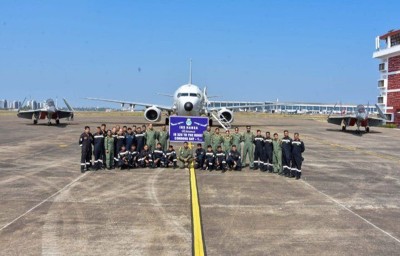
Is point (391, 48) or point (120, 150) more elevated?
point (391, 48)

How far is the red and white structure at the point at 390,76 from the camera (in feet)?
183

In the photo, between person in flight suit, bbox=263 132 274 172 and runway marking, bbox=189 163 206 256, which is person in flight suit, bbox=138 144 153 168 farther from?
person in flight suit, bbox=263 132 274 172

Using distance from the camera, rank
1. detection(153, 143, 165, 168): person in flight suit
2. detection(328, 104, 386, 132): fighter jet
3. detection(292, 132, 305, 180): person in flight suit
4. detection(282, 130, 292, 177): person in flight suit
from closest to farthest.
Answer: detection(292, 132, 305, 180): person in flight suit → detection(282, 130, 292, 177): person in flight suit → detection(153, 143, 165, 168): person in flight suit → detection(328, 104, 386, 132): fighter jet

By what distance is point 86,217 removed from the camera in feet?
29.2

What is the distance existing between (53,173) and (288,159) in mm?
8676

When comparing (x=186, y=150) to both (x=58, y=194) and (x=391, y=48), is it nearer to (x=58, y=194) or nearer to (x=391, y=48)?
(x=58, y=194)

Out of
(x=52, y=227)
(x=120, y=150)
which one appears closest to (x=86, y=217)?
(x=52, y=227)

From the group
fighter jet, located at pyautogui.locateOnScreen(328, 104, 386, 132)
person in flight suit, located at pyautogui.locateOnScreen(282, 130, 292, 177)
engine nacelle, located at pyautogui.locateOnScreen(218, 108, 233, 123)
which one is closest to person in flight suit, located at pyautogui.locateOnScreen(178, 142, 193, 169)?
person in flight suit, located at pyautogui.locateOnScreen(282, 130, 292, 177)

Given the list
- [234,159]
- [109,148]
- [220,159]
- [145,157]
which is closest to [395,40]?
[234,159]

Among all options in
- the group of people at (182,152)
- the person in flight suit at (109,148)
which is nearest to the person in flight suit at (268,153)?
the group of people at (182,152)

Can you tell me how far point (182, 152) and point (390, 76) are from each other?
50966 mm

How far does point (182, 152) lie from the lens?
16.6 m

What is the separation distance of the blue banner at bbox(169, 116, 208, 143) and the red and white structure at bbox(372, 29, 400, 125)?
151 feet

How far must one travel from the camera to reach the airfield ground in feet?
23.7
